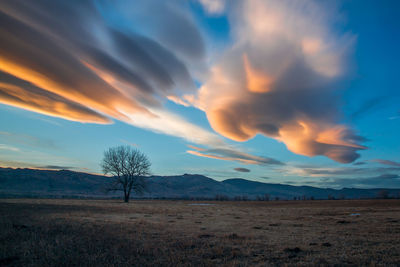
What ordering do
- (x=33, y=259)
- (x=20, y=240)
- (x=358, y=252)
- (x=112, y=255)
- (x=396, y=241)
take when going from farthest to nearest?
(x=396, y=241)
(x=20, y=240)
(x=358, y=252)
(x=112, y=255)
(x=33, y=259)

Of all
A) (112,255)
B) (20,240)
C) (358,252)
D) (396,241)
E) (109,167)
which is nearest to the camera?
(112,255)

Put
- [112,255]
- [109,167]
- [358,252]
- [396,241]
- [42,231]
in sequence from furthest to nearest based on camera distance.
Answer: [109,167], [42,231], [396,241], [358,252], [112,255]

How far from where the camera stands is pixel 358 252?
38.4 ft

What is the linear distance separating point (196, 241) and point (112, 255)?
5.69 metres

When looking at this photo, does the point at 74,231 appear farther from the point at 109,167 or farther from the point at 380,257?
the point at 109,167

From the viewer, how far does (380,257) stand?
35.1 feet

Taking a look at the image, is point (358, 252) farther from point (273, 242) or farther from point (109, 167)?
point (109, 167)

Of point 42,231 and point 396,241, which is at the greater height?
point 396,241

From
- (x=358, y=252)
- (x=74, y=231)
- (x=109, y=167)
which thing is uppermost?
(x=109, y=167)

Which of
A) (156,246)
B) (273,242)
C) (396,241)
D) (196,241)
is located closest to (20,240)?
(156,246)

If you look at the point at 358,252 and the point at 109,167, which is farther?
the point at 109,167

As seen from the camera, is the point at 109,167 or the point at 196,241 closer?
the point at 196,241

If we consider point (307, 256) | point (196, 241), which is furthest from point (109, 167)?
point (307, 256)

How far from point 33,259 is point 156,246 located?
18.9 feet
